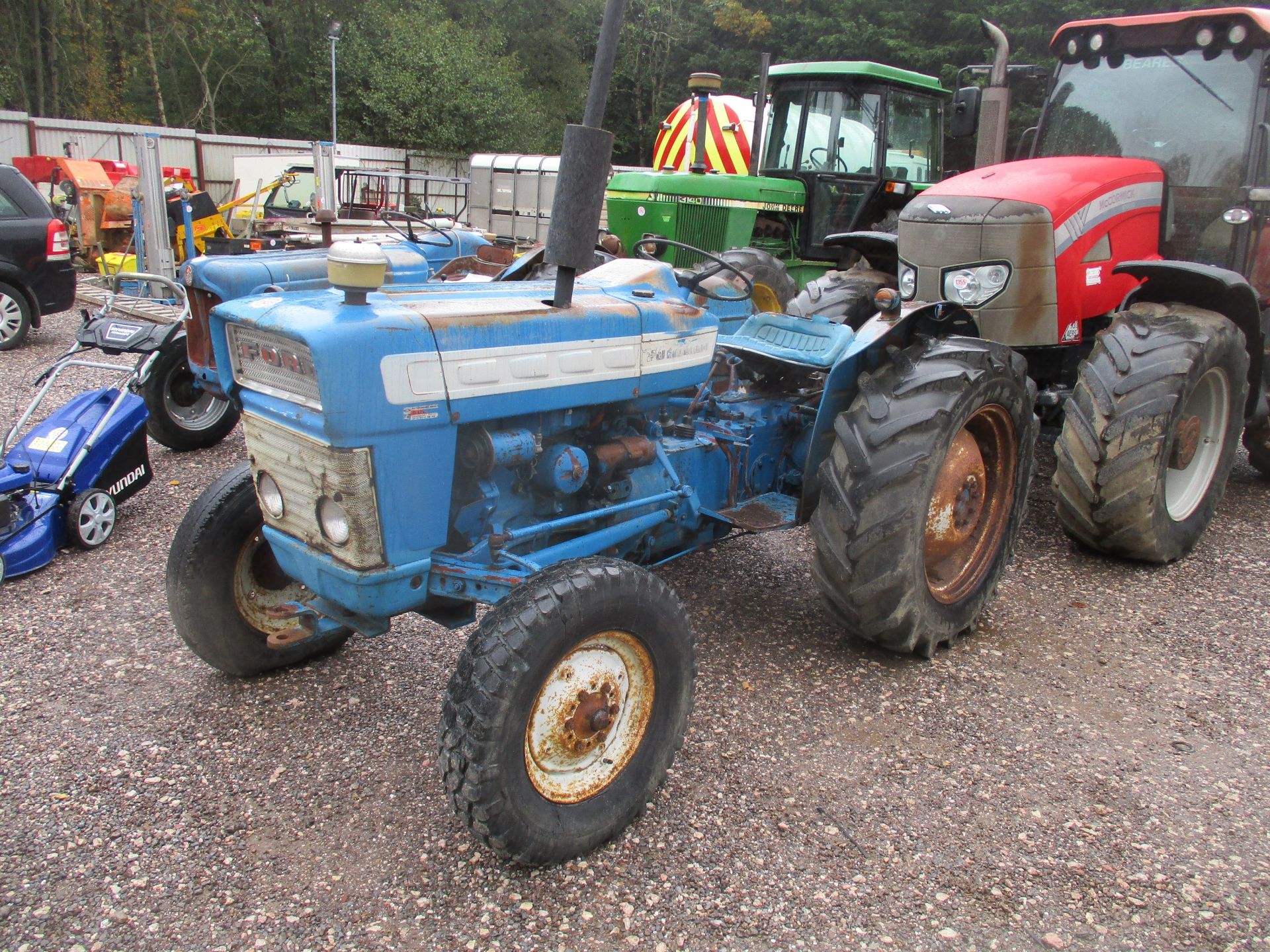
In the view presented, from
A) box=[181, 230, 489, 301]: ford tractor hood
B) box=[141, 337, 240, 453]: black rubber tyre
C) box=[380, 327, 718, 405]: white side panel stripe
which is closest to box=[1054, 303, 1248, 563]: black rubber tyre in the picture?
box=[380, 327, 718, 405]: white side panel stripe

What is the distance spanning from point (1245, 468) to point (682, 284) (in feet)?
14.8

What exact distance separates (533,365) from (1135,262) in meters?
3.19

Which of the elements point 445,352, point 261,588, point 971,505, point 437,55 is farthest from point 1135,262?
point 437,55

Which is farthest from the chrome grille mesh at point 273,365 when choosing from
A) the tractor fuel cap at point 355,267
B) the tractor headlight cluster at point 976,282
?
the tractor headlight cluster at point 976,282

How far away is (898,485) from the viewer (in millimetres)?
3213

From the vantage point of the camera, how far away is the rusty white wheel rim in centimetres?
240

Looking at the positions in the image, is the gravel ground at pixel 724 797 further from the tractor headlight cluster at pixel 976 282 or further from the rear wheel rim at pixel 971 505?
the tractor headlight cluster at pixel 976 282

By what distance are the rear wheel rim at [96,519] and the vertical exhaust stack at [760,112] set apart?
18.3ft

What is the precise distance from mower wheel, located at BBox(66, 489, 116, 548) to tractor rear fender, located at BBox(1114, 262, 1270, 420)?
490 centimetres

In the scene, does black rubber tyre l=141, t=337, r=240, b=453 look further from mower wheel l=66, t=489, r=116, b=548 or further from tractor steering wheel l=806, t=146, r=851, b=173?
tractor steering wheel l=806, t=146, r=851, b=173

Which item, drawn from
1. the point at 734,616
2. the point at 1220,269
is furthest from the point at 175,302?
the point at 1220,269

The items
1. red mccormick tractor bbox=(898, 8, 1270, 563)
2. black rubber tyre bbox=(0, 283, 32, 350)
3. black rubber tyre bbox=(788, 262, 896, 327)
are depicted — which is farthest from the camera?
black rubber tyre bbox=(0, 283, 32, 350)

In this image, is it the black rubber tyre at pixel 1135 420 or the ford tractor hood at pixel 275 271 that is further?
the ford tractor hood at pixel 275 271

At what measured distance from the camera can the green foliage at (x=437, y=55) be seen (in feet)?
86.8
